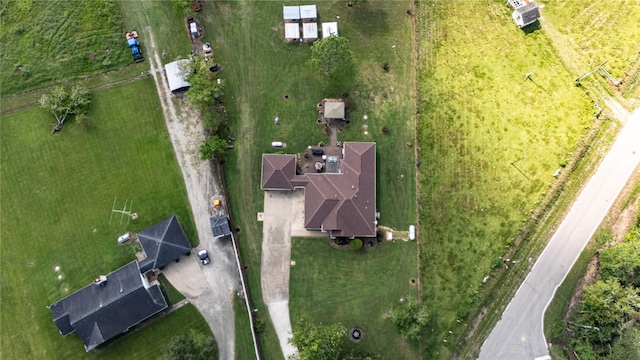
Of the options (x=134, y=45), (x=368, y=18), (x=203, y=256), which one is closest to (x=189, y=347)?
(x=203, y=256)

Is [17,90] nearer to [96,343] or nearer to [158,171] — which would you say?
[158,171]

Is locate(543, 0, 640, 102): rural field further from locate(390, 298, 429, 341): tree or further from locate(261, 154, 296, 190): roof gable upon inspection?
locate(261, 154, 296, 190): roof gable

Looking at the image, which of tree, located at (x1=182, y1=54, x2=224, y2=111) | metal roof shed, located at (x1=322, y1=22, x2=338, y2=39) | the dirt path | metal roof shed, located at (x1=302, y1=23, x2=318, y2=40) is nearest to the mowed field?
metal roof shed, located at (x1=322, y1=22, x2=338, y2=39)

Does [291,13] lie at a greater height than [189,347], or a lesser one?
greater

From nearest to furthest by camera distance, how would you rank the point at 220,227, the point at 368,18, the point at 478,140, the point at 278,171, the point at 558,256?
1. the point at 220,227
2. the point at 278,171
3. the point at 558,256
4. the point at 478,140
5. the point at 368,18

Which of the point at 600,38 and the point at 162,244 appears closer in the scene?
the point at 162,244

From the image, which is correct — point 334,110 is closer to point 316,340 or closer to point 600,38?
point 316,340

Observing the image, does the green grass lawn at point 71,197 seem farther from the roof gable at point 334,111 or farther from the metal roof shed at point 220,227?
the roof gable at point 334,111
